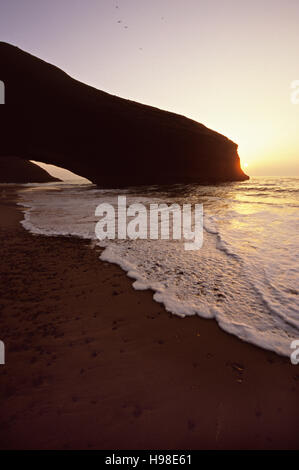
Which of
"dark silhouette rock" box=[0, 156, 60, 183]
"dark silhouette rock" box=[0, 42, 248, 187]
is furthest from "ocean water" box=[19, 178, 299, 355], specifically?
"dark silhouette rock" box=[0, 156, 60, 183]

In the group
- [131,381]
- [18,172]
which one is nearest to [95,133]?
[131,381]

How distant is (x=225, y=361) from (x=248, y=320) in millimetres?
793

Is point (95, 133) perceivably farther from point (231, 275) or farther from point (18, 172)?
point (18, 172)

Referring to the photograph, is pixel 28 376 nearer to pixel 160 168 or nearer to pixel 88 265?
pixel 88 265

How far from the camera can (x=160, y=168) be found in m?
32.2

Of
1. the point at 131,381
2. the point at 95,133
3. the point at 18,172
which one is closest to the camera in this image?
the point at 131,381

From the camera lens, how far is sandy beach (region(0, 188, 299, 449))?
1.55m

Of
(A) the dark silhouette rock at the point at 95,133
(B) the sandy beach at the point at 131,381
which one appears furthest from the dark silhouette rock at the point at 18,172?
(B) the sandy beach at the point at 131,381

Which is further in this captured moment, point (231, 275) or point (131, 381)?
point (231, 275)

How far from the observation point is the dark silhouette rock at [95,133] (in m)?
21.5

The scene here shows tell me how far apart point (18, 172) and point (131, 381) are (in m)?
81.2

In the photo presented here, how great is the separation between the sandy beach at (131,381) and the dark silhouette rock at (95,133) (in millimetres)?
26557

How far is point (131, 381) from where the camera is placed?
1926mm
